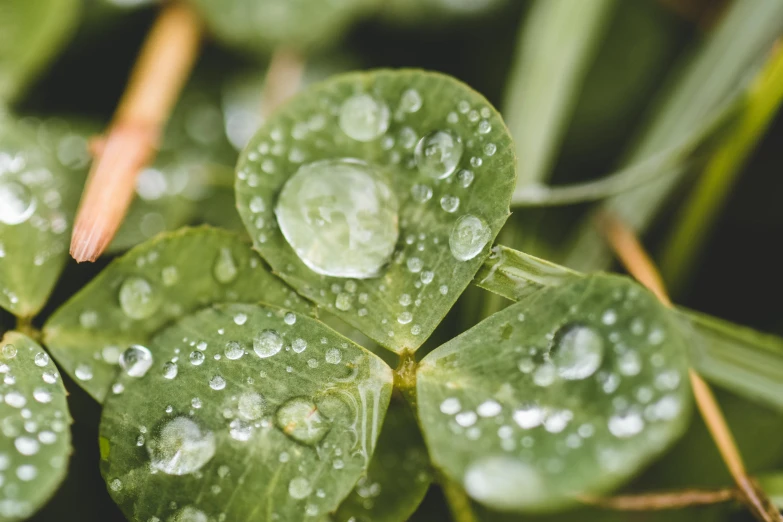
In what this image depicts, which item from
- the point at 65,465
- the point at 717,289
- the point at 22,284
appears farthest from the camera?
the point at 717,289

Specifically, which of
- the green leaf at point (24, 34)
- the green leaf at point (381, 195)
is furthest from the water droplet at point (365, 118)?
the green leaf at point (24, 34)

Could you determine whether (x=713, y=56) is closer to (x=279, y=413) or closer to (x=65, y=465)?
(x=279, y=413)

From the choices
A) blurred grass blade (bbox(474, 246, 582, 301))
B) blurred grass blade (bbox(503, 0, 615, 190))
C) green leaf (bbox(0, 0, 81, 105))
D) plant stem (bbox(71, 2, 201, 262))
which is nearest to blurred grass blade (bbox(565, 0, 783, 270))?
blurred grass blade (bbox(503, 0, 615, 190))

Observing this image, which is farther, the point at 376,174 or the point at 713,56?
the point at 713,56

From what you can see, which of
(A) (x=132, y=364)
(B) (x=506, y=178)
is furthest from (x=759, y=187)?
(A) (x=132, y=364)

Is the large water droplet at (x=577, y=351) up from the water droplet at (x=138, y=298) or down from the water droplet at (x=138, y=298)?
up

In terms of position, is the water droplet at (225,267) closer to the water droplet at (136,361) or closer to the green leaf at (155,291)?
the green leaf at (155,291)
